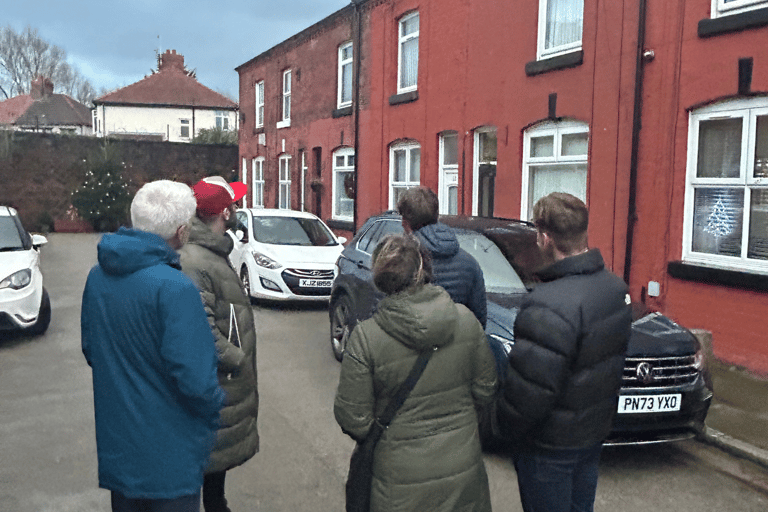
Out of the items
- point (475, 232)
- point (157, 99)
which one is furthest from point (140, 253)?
point (157, 99)

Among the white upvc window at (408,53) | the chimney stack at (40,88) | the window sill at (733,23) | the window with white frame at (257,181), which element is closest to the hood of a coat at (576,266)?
the window sill at (733,23)

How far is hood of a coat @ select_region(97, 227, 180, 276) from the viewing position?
2473 millimetres

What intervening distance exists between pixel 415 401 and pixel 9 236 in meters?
8.19

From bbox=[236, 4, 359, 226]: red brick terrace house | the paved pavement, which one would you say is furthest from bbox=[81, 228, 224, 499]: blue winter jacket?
bbox=[236, 4, 359, 226]: red brick terrace house

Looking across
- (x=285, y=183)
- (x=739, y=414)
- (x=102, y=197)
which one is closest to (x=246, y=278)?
(x=739, y=414)

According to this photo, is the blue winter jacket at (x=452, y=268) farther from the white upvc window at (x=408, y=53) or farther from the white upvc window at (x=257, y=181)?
the white upvc window at (x=257, y=181)

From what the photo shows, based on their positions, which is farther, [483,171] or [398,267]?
[483,171]

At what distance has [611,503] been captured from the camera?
4.44 meters

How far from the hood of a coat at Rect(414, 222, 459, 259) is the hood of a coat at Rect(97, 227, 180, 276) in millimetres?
1959

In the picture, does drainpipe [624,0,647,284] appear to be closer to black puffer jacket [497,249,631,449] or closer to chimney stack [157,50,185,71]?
black puffer jacket [497,249,631,449]

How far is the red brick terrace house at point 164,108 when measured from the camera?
4772 cm

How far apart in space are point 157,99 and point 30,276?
4317 centimetres

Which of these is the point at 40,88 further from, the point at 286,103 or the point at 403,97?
the point at 403,97

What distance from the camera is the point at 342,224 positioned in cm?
1881
